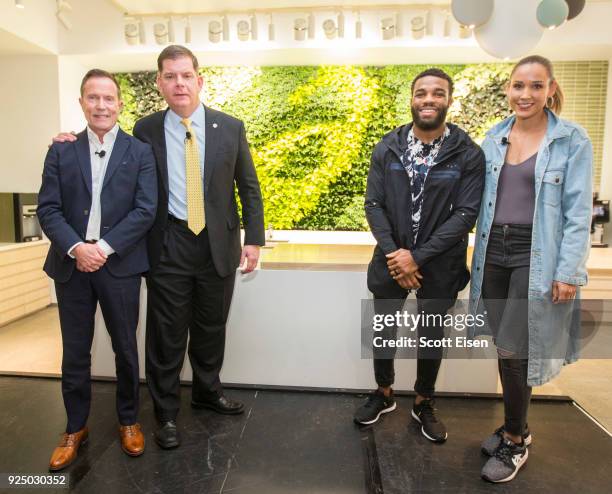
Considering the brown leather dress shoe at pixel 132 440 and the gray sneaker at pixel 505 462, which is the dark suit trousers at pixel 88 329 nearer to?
the brown leather dress shoe at pixel 132 440

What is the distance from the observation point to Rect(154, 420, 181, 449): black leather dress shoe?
2109mm

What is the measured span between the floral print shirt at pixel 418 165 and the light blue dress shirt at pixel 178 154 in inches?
36.2

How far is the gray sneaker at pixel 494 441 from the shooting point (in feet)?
6.82

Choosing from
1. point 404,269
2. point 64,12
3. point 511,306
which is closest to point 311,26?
point 64,12

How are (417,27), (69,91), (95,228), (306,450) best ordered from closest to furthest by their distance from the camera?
1. (95,228)
2. (306,450)
3. (417,27)
4. (69,91)

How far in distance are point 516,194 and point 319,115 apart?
383 centimetres

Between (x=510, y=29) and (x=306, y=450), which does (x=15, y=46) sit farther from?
(x=306, y=450)

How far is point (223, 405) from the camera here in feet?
7.97

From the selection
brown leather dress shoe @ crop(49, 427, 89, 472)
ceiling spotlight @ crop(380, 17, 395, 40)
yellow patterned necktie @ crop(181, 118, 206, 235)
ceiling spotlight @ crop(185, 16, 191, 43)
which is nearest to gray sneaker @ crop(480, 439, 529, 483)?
yellow patterned necktie @ crop(181, 118, 206, 235)

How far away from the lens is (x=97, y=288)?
193cm

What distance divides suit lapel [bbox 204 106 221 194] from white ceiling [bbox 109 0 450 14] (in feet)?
Answer: 9.20

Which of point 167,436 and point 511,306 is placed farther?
point 167,436

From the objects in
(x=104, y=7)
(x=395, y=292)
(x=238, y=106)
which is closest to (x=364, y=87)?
(x=238, y=106)

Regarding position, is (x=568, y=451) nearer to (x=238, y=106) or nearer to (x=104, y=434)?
(x=104, y=434)
